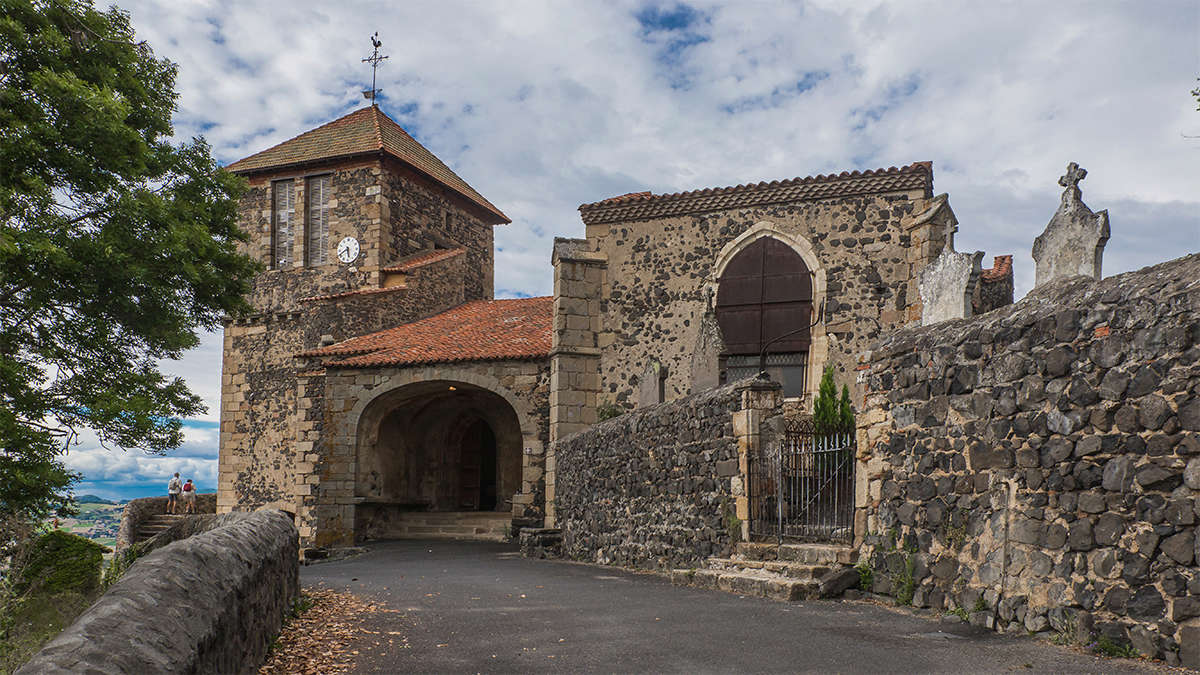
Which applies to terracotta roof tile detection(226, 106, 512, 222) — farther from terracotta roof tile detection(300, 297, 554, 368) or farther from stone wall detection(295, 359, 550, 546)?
stone wall detection(295, 359, 550, 546)

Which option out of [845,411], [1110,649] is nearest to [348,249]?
[845,411]

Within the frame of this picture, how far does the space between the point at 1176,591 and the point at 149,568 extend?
4.85 metres

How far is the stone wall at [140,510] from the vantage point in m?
23.5

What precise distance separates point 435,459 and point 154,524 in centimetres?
866

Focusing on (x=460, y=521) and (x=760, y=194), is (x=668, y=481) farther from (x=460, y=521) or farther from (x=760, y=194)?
(x=460, y=521)

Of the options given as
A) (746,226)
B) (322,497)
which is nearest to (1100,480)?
(746,226)

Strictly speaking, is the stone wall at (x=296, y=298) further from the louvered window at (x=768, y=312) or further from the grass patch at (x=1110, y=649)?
the grass patch at (x=1110, y=649)

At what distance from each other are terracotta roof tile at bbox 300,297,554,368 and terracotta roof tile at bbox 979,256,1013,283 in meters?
8.19

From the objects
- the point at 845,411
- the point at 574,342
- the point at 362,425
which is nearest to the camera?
the point at 845,411

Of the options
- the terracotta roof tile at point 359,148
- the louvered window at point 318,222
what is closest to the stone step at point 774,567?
the terracotta roof tile at point 359,148

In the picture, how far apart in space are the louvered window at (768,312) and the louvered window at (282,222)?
14398mm

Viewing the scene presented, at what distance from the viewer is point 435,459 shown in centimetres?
2211

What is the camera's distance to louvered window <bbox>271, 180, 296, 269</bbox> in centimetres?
2541

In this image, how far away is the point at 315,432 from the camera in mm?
19062
